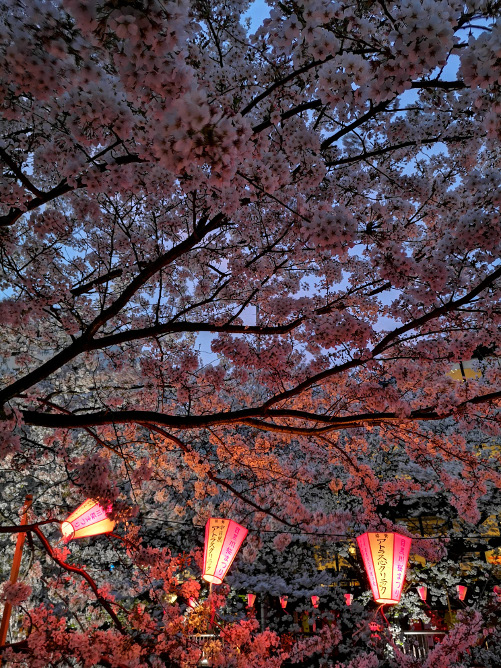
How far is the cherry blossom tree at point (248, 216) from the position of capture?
71.3 inches

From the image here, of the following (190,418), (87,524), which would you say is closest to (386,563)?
(190,418)

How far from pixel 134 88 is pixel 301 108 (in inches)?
64.7

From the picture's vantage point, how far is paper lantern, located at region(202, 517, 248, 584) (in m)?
5.28

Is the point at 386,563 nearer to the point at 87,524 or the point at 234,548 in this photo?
the point at 234,548

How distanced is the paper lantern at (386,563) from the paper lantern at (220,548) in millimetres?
1733

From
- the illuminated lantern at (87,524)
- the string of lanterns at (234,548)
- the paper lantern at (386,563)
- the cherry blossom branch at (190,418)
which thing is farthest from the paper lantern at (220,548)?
the cherry blossom branch at (190,418)

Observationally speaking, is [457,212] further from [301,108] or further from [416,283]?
[301,108]

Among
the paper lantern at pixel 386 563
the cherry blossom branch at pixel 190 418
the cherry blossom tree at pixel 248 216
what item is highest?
the cherry blossom tree at pixel 248 216

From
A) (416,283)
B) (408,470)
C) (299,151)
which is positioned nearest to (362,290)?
(416,283)

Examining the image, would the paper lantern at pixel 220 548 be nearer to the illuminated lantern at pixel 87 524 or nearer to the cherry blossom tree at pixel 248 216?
the cherry blossom tree at pixel 248 216

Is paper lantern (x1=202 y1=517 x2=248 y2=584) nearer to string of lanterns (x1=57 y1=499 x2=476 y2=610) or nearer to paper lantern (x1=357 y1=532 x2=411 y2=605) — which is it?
string of lanterns (x1=57 y1=499 x2=476 y2=610)

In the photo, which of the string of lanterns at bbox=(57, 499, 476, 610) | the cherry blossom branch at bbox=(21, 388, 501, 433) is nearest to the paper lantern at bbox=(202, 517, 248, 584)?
the string of lanterns at bbox=(57, 499, 476, 610)

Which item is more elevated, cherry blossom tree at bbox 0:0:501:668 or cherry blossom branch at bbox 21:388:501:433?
cherry blossom tree at bbox 0:0:501:668

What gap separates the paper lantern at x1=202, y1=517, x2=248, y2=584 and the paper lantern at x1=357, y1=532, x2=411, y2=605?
5.69 feet
